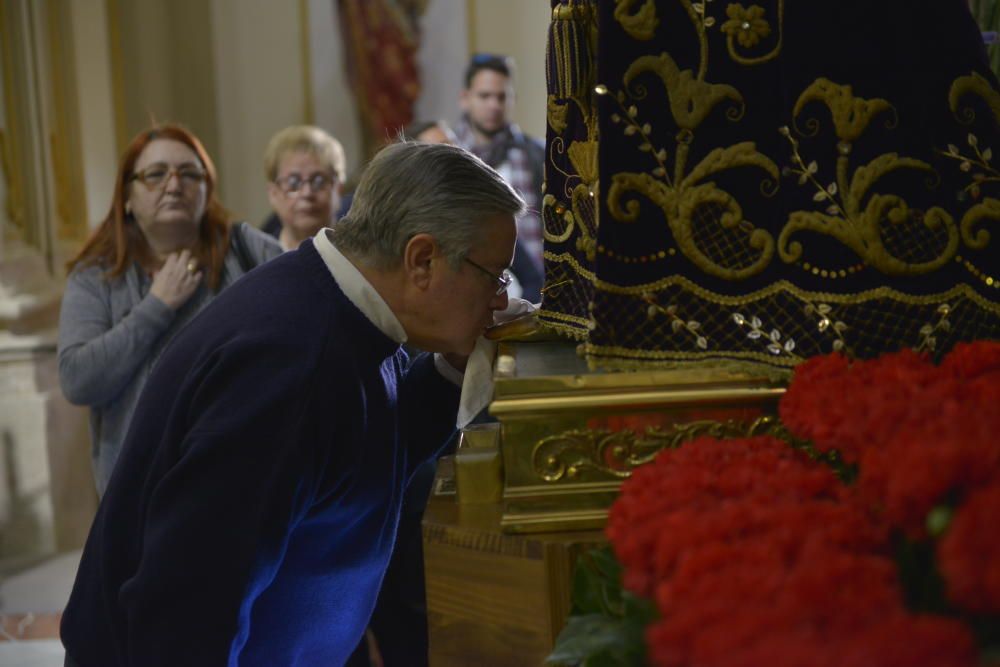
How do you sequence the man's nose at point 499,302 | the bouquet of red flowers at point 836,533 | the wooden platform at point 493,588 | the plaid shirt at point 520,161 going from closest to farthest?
the bouquet of red flowers at point 836,533 → the wooden platform at point 493,588 → the man's nose at point 499,302 → the plaid shirt at point 520,161

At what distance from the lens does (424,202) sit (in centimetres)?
132

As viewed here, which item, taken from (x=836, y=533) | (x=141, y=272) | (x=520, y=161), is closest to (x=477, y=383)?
(x=836, y=533)

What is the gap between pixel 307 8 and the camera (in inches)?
212

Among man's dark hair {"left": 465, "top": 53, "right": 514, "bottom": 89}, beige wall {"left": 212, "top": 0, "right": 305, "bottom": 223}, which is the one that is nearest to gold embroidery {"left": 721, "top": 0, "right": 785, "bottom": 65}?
man's dark hair {"left": 465, "top": 53, "right": 514, "bottom": 89}

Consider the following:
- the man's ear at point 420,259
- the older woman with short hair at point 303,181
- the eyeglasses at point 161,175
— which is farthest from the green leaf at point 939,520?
the older woman with short hair at point 303,181

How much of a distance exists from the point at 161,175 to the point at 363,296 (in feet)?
4.28

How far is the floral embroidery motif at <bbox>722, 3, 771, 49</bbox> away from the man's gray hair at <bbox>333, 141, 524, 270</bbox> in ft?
1.10

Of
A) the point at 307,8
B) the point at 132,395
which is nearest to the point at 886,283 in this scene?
the point at 132,395

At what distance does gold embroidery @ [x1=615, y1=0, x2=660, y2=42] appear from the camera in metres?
1.17

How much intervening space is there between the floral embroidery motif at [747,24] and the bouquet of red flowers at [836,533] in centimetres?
39

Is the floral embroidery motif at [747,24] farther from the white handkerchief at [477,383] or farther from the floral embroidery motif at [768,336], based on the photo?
the white handkerchief at [477,383]

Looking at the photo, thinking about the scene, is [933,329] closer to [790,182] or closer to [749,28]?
[790,182]

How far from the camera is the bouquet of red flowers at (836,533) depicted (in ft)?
1.86

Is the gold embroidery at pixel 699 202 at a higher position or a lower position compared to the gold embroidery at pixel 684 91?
lower
